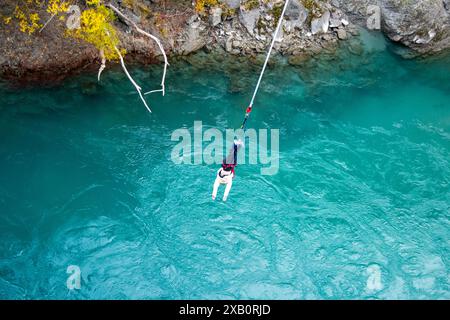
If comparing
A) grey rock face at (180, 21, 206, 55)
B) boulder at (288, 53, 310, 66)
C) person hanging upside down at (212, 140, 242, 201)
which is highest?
grey rock face at (180, 21, 206, 55)

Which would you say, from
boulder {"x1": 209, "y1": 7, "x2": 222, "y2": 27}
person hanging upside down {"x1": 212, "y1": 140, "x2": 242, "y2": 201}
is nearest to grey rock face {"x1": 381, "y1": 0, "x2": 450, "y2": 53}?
boulder {"x1": 209, "y1": 7, "x2": 222, "y2": 27}

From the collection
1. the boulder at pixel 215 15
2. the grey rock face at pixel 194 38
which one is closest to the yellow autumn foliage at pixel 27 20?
the grey rock face at pixel 194 38

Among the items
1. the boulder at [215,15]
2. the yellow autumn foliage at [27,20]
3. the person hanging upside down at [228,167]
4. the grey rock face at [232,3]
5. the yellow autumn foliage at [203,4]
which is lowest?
the person hanging upside down at [228,167]

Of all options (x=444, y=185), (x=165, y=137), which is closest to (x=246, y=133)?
(x=165, y=137)

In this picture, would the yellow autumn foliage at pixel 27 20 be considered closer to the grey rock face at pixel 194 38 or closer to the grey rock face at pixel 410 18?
the grey rock face at pixel 194 38

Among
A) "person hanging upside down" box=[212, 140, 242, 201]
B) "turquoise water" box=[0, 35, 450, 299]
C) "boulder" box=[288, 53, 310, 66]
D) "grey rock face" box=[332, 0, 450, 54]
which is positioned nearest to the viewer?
"person hanging upside down" box=[212, 140, 242, 201]

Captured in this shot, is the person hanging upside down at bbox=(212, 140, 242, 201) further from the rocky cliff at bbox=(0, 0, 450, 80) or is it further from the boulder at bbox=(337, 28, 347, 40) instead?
the boulder at bbox=(337, 28, 347, 40)

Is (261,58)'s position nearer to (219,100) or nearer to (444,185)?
(219,100)
